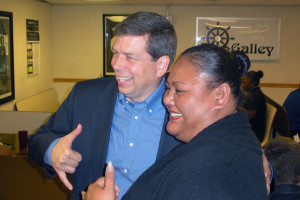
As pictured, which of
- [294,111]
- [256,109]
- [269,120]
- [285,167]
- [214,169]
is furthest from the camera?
[269,120]

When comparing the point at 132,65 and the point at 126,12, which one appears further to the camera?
the point at 126,12

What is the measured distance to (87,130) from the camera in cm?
146

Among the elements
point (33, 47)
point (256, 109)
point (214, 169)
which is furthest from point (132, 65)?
point (33, 47)

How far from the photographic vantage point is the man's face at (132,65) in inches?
56.3

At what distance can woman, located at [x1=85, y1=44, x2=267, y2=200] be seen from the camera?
732 mm

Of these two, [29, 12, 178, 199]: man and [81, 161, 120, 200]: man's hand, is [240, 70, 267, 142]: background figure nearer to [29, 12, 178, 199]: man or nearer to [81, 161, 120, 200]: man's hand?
[29, 12, 178, 199]: man

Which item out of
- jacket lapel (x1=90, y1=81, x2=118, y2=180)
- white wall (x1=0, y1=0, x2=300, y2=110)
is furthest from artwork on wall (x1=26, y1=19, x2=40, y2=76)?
jacket lapel (x1=90, y1=81, x2=118, y2=180)

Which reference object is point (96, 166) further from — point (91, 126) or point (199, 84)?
point (199, 84)

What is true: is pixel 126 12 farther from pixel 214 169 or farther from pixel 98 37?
pixel 214 169

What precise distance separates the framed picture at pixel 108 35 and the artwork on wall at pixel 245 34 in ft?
5.94

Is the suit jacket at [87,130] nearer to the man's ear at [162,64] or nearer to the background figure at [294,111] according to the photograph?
the man's ear at [162,64]

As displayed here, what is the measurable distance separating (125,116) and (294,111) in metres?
2.90

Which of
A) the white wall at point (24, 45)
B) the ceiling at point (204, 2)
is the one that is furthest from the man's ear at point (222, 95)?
the ceiling at point (204, 2)

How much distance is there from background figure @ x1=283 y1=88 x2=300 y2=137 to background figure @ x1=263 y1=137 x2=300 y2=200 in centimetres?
204
